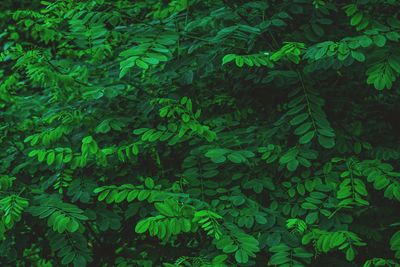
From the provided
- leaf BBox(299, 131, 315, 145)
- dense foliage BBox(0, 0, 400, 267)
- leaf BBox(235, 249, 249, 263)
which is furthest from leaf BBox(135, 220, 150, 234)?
leaf BBox(299, 131, 315, 145)

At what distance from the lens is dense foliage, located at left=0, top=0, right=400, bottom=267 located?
2570mm

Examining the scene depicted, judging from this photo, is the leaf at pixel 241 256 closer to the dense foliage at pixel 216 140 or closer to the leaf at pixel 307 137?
the dense foliage at pixel 216 140

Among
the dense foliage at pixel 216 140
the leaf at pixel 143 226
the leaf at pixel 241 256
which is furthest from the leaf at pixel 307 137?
the leaf at pixel 143 226

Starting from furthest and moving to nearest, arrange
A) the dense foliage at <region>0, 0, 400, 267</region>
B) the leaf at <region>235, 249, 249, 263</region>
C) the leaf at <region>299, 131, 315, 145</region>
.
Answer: the leaf at <region>299, 131, 315, 145</region> → the dense foliage at <region>0, 0, 400, 267</region> → the leaf at <region>235, 249, 249, 263</region>

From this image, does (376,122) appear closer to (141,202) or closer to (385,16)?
(385,16)

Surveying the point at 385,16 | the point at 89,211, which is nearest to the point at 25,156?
the point at 89,211

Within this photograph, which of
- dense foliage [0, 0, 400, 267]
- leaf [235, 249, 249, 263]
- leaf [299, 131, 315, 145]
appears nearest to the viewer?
leaf [235, 249, 249, 263]

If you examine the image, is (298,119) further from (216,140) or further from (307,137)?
(216,140)

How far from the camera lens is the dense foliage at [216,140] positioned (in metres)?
2.57

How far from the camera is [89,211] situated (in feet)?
9.41

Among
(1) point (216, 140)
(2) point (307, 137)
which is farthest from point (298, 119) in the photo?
(1) point (216, 140)

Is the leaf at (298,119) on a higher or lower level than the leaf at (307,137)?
higher

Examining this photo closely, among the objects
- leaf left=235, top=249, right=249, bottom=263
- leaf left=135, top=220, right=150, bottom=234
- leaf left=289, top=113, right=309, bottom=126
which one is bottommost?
leaf left=235, top=249, right=249, bottom=263

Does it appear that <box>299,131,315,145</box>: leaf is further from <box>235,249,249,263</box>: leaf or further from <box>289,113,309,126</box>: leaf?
<box>235,249,249,263</box>: leaf
